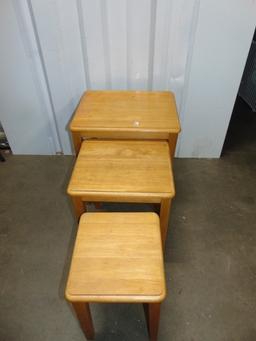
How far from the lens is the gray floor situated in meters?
1.11

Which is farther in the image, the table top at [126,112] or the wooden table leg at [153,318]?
the table top at [126,112]

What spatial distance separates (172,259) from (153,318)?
0.46 m

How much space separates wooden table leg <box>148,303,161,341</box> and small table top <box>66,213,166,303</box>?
9 centimetres

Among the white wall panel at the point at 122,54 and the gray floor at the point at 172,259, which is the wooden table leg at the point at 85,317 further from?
the white wall panel at the point at 122,54

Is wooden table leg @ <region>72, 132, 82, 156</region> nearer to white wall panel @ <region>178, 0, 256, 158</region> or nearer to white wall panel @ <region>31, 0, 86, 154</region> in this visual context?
white wall panel @ <region>31, 0, 86, 154</region>

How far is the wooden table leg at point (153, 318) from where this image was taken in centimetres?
Result: 85

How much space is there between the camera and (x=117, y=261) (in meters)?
0.86

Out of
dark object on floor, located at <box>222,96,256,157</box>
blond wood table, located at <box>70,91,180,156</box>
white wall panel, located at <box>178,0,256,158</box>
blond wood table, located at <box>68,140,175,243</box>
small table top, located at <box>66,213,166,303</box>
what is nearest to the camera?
small table top, located at <box>66,213,166,303</box>

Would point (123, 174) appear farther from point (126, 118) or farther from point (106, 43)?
point (106, 43)

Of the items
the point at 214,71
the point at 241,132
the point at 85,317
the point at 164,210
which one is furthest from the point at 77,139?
the point at 241,132

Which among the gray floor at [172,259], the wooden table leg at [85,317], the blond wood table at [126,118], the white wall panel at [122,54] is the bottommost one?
the gray floor at [172,259]

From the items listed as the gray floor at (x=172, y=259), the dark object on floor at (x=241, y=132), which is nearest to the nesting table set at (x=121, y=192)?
the gray floor at (x=172, y=259)

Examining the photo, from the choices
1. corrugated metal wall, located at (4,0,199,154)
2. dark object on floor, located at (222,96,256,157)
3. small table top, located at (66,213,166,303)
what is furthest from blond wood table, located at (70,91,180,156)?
dark object on floor, located at (222,96,256,157)

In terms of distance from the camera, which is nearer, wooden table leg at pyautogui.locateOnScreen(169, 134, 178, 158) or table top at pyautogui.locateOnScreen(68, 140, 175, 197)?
table top at pyautogui.locateOnScreen(68, 140, 175, 197)
